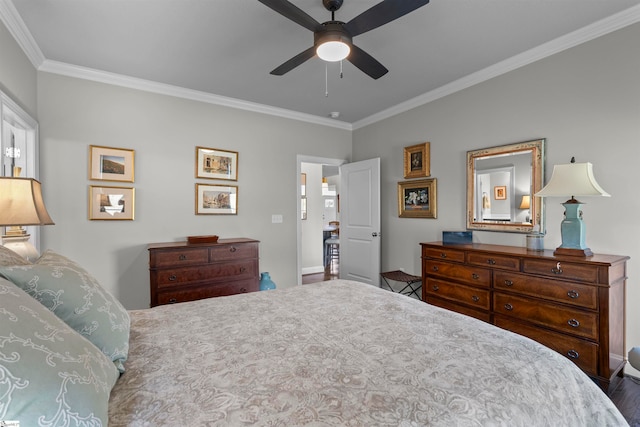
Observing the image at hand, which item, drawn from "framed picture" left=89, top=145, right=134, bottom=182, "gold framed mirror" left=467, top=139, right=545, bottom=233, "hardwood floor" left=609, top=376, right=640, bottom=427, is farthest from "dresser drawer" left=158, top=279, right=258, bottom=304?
"hardwood floor" left=609, top=376, right=640, bottom=427

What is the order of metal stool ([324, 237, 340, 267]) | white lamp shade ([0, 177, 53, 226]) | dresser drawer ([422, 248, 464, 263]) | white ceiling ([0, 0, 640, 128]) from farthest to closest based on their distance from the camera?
metal stool ([324, 237, 340, 267])
dresser drawer ([422, 248, 464, 263])
white ceiling ([0, 0, 640, 128])
white lamp shade ([0, 177, 53, 226])

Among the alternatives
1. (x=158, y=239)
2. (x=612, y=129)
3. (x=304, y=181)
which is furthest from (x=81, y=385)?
(x=304, y=181)

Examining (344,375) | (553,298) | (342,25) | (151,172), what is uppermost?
(342,25)

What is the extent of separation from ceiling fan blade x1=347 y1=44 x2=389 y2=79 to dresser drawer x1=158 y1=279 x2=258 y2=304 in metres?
2.52

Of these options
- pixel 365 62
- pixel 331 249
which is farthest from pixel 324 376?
pixel 331 249

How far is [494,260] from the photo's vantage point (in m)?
2.68

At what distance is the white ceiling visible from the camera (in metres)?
2.20

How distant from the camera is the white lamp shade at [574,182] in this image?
Result: 2236 millimetres

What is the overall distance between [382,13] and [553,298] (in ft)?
7.71

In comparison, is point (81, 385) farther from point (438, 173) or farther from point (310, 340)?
point (438, 173)

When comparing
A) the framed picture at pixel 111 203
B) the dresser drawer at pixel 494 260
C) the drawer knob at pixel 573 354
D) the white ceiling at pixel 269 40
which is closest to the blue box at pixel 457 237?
the dresser drawer at pixel 494 260

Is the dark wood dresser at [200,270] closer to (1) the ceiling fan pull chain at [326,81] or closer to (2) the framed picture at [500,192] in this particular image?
(1) the ceiling fan pull chain at [326,81]

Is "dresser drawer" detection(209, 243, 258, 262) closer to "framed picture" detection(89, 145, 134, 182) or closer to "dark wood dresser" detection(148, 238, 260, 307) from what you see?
"dark wood dresser" detection(148, 238, 260, 307)

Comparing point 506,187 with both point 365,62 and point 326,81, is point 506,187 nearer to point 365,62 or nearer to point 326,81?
point 365,62
